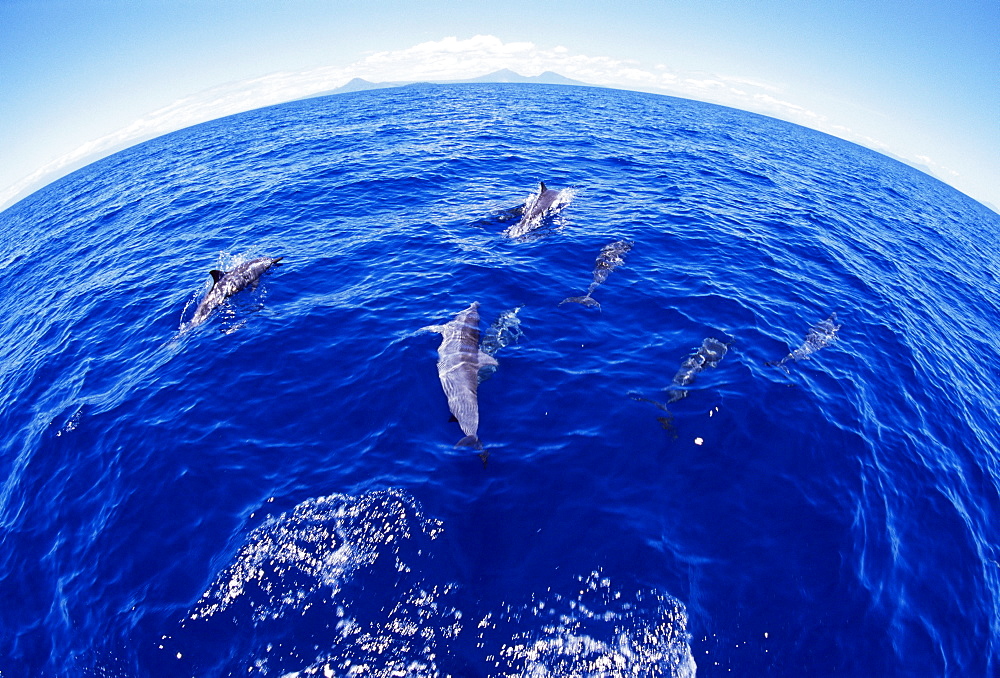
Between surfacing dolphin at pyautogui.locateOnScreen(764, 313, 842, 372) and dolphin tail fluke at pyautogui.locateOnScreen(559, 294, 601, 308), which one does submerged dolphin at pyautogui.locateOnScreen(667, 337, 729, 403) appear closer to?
surfacing dolphin at pyautogui.locateOnScreen(764, 313, 842, 372)

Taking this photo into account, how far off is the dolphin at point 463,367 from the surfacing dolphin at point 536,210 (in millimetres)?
9358

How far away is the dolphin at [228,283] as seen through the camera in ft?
59.2

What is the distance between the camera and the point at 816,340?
16562mm

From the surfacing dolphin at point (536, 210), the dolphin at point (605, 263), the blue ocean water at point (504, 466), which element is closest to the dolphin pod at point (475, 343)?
the dolphin at point (605, 263)

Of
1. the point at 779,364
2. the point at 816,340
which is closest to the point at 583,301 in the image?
the point at 779,364

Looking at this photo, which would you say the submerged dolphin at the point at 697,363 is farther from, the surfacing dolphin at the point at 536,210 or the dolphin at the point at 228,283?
the dolphin at the point at 228,283

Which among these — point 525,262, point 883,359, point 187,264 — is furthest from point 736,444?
point 187,264

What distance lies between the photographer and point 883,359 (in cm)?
1653

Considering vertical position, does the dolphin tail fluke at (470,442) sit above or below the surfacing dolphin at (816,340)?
above

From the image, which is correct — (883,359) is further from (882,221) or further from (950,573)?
(882,221)

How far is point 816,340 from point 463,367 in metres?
14.4

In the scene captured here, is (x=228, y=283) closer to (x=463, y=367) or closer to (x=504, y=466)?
(x=463, y=367)

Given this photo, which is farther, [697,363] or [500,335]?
[500,335]

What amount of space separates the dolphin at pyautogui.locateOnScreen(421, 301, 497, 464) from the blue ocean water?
0.45 m
